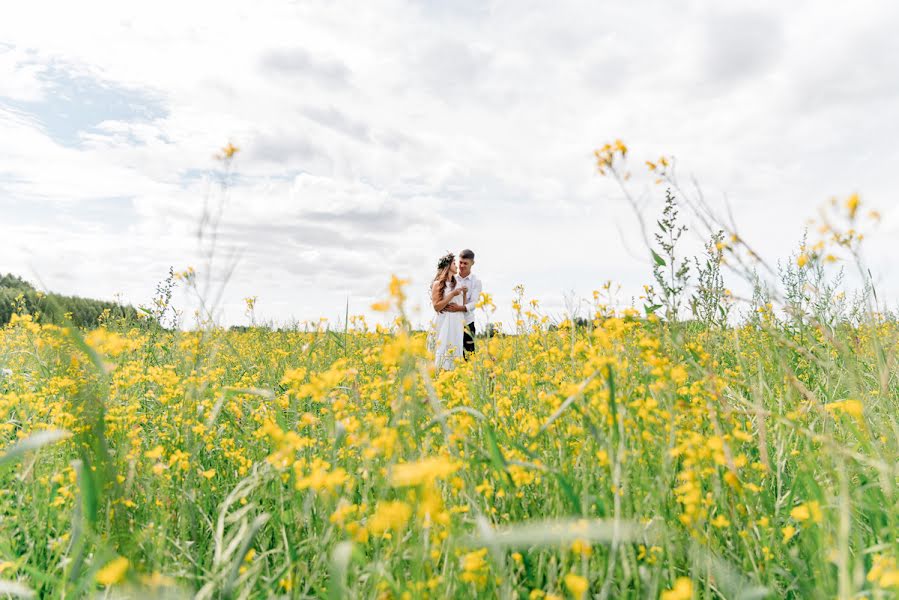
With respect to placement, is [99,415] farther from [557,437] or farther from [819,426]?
[819,426]

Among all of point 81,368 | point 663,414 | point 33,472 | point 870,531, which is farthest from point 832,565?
point 81,368

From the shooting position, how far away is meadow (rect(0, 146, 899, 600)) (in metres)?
1.57

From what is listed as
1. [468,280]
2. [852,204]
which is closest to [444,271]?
[468,280]

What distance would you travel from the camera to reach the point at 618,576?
183 centimetres

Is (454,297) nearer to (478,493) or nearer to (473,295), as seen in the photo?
(473,295)

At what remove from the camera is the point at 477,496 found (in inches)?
80.4

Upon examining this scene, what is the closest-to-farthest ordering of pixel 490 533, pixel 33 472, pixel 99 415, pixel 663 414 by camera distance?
1. pixel 490 533
2. pixel 99 415
3. pixel 663 414
4. pixel 33 472

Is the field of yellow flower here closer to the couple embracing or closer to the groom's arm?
the groom's arm

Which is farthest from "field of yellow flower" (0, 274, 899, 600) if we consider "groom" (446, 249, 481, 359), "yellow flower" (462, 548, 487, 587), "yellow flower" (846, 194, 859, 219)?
"groom" (446, 249, 481, 359)

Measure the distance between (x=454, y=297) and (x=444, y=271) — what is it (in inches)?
20.8

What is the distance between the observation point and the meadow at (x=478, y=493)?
1.57m

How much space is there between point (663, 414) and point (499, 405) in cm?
86

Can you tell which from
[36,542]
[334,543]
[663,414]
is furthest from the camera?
[36,542]

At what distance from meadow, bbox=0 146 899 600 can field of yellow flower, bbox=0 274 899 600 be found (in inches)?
0.5
